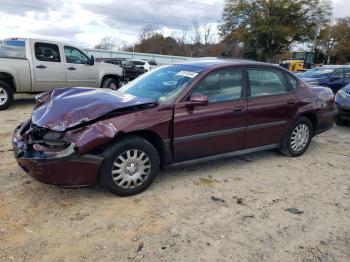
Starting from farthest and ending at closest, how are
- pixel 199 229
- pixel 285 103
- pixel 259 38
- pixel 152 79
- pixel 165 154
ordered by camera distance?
pixel 259 38
pixel 285 103
pixel 152 79
pixel 165 154
pixel 199 229

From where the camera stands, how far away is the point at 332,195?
4.33 meters

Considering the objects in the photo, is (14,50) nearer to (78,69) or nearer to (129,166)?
(78,69)

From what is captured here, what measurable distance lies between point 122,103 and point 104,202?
1113 mm

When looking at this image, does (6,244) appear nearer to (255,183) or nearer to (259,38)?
(255,183)

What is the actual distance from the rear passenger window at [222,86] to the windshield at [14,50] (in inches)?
253

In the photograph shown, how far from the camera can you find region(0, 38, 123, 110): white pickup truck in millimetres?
8961

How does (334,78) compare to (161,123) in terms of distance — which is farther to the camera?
(334,78)

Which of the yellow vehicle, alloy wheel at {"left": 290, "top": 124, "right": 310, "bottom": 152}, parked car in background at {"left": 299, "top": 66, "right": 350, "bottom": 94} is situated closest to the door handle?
alloy wheel at {"left": 290, "top": 124, "right": 310, "bottom": 152}

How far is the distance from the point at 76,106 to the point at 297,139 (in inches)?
141

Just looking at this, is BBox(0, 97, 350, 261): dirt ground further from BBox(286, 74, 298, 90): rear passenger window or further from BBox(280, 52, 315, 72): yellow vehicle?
BBox(280, 52, 315, 72): yellow vehicle

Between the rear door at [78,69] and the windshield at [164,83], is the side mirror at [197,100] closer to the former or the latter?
the windshield at [164,83]

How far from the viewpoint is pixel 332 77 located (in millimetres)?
12414

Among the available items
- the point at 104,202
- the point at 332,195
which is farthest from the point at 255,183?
the point at 104,202

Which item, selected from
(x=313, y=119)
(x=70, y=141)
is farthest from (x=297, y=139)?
(x=70, y=141)
